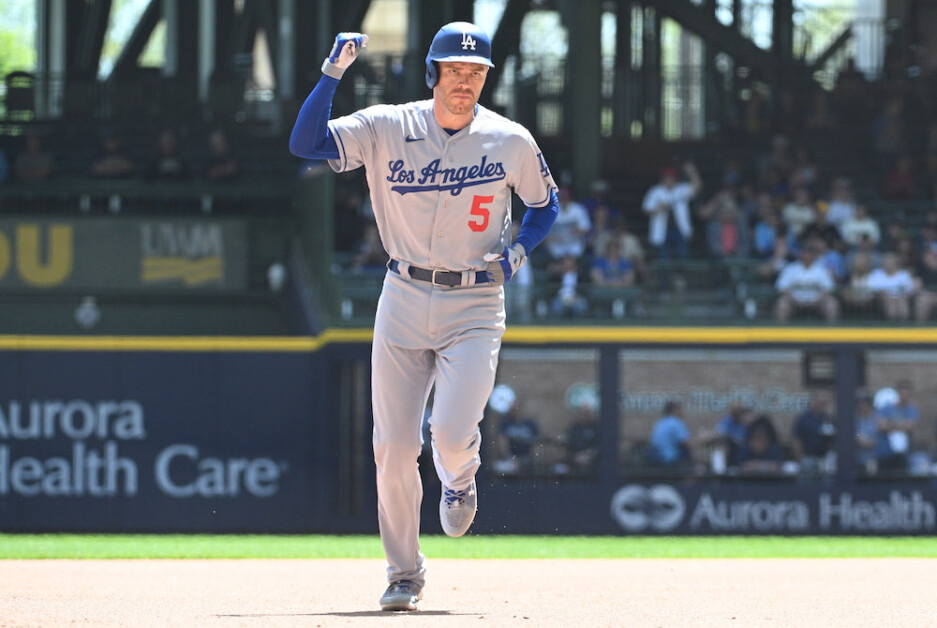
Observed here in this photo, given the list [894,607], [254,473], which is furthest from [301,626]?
[254,473]

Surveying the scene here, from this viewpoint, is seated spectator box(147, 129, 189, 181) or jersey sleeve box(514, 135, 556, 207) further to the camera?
seated spectator box(147, 129, 189, 181)

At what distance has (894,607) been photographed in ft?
21.7

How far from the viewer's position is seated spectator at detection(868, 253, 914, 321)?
14766mm

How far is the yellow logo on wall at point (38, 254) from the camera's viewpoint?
1845 centimetres

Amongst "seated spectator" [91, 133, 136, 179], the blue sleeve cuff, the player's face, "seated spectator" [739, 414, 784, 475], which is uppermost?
"seated spectator" [91, 133, 136, 179]

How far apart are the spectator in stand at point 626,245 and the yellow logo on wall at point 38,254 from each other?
6.37 m

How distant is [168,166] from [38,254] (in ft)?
6.00

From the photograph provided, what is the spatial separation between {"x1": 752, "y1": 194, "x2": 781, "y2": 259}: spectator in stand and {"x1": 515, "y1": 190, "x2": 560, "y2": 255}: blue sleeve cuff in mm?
9959

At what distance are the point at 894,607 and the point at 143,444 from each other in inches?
358

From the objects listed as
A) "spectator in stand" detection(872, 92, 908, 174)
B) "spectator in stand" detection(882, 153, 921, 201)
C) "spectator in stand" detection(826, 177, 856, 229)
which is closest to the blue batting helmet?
"spectator in stand" detection(826, 177, 856, 229)

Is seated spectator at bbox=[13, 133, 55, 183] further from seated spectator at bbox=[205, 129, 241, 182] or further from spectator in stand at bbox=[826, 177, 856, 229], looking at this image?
spectator in stand at bbox=[826, 177, 856, 229]

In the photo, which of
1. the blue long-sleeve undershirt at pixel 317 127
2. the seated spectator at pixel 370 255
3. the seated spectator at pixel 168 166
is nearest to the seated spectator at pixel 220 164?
the seated spectator at pixel 168 166

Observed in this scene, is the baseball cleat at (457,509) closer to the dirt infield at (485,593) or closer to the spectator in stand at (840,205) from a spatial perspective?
the dirt infield at (485,593)

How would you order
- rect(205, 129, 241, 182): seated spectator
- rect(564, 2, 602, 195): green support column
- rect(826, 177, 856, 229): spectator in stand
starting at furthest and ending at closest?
1. rect(205, 129, 241, 182): seated spectator
2. rect(564, 2, 602, 195): green support column
3. rect(826, 177, 856, 229): spectator in stand
